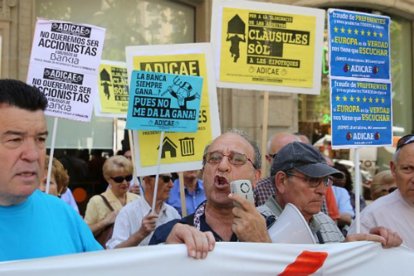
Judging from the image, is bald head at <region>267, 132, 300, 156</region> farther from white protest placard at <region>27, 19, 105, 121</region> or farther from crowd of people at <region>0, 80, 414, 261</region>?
white protest placard at <region>27, 19, 105, 121</region>

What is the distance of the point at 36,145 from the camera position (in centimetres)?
225

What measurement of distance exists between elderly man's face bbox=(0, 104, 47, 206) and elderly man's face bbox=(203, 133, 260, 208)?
0.93 meters

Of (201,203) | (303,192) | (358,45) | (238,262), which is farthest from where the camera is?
(358,45)

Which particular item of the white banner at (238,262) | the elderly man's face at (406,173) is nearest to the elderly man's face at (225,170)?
the white banner at (238,262)

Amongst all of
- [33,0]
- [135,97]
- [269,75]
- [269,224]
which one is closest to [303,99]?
[33,0]

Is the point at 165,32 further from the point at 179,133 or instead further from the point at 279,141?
the point at 179,133

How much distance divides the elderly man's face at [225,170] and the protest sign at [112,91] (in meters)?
3.65

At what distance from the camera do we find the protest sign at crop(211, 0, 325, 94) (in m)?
5.17

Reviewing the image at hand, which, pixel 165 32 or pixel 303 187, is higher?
pixel 165 32

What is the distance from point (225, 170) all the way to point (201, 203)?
0.25m

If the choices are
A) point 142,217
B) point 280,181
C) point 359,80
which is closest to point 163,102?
point 142,217

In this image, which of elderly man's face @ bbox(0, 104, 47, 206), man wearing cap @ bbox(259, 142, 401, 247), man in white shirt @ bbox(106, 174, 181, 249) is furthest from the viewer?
man in white shirt @ bbox(106, 174, 181, 249)

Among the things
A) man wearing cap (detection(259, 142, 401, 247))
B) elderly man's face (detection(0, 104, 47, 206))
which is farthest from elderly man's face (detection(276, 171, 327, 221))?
elderly man's face (detection(0, 104, 47, 206))

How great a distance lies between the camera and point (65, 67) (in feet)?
15.3
